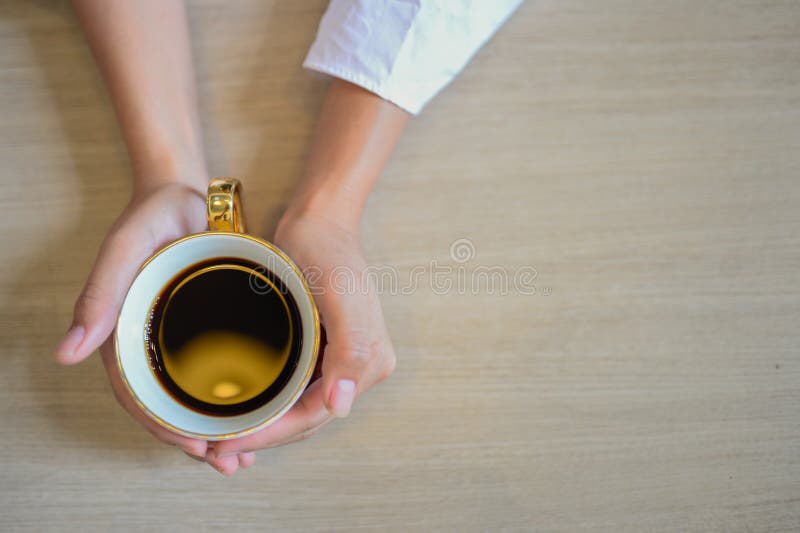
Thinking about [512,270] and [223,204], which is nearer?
[223,204]

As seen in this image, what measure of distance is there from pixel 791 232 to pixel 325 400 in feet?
1.51

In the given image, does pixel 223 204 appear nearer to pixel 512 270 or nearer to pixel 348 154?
pixel 348 154

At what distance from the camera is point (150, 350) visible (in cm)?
41

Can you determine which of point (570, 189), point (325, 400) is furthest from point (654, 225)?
point (325, 400)

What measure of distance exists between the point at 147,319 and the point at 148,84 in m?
0.22

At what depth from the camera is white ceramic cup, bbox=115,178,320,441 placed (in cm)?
37

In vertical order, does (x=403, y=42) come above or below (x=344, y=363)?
above

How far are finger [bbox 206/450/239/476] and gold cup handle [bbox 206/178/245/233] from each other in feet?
0.59

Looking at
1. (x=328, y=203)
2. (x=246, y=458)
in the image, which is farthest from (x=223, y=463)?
(x=328, y=203)

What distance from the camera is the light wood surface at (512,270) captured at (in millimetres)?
475

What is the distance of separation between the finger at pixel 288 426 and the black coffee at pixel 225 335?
22 millimetres

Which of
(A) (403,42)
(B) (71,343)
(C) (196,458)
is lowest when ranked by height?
(C) (196,458)

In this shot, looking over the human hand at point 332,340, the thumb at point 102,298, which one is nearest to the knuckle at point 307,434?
the human hand at point 332,340

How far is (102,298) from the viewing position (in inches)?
16.1
